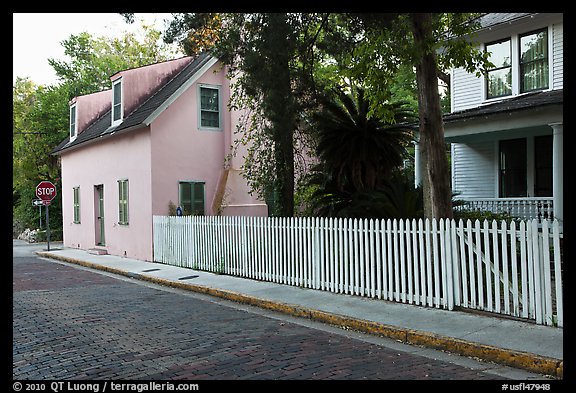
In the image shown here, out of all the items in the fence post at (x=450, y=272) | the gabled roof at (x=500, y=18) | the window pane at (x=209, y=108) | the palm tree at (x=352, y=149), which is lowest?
the fence post at (x=450, y=272)

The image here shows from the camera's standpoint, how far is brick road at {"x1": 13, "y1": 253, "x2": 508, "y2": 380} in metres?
5.64

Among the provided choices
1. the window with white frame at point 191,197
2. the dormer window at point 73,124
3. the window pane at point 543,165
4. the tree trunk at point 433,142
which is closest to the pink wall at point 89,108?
the dormer window at point 73,124

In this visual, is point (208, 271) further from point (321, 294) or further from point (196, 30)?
point (196, 30)

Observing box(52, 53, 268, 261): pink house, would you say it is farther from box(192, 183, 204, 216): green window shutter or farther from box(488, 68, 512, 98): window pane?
box(488, 68, 512, 98): window pane

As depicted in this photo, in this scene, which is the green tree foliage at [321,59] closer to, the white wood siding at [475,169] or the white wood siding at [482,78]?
the white wood siding at [482,78]

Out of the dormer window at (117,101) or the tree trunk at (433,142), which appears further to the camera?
the dormer window at (117,101)

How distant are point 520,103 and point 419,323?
362 inches

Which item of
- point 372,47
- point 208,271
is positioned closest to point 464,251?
point 372,47

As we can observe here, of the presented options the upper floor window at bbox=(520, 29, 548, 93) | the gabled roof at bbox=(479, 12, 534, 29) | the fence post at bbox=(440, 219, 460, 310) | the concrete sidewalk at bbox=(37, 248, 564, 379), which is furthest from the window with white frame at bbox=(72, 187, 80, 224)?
the fence post at bbox=(440, 219, 460, 310)

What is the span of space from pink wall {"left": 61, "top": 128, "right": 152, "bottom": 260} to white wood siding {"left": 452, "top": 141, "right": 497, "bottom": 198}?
10673 millimetres

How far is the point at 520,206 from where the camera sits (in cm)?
1576

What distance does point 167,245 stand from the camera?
53.1ft

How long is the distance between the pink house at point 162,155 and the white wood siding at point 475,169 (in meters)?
7.10

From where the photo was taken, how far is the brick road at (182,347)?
564 cm
